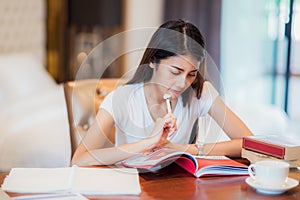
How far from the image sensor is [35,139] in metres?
2.20

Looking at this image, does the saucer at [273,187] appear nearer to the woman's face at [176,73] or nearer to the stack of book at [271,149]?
the stack of book at [271,149]

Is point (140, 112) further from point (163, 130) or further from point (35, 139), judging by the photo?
point (35, 139)

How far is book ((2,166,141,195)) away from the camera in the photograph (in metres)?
1.12

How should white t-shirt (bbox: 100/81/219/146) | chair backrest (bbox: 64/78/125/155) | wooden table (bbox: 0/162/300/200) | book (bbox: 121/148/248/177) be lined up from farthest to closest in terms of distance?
chair backrest (bbox: 64/78/125/155) → white t-shirt (bbox: 100/81/219/146) → book (bbox: 121/148/248/177) → wooden table (bbox: 0/162/300/200)

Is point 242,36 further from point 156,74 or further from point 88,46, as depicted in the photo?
point 156,74

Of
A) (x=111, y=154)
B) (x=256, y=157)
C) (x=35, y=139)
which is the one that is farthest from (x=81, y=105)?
(x=256, y=157)

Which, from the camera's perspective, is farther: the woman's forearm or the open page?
the woman's forearm

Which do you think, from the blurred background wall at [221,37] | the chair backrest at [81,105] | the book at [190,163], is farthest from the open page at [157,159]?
the blurred background wall at [221,37]

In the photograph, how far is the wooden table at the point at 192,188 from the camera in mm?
1110

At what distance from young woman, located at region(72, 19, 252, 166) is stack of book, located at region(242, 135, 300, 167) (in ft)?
0.31

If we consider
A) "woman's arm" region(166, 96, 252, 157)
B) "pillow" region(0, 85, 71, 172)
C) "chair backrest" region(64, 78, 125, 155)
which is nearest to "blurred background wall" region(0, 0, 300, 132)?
A: "pillow" region(0, 85, 71, 172)

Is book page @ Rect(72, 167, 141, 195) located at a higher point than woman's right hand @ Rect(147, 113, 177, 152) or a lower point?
lower

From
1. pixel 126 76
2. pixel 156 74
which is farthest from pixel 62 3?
pixel 156 74

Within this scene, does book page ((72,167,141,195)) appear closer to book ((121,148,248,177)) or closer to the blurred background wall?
book ((121,148,248,177))
